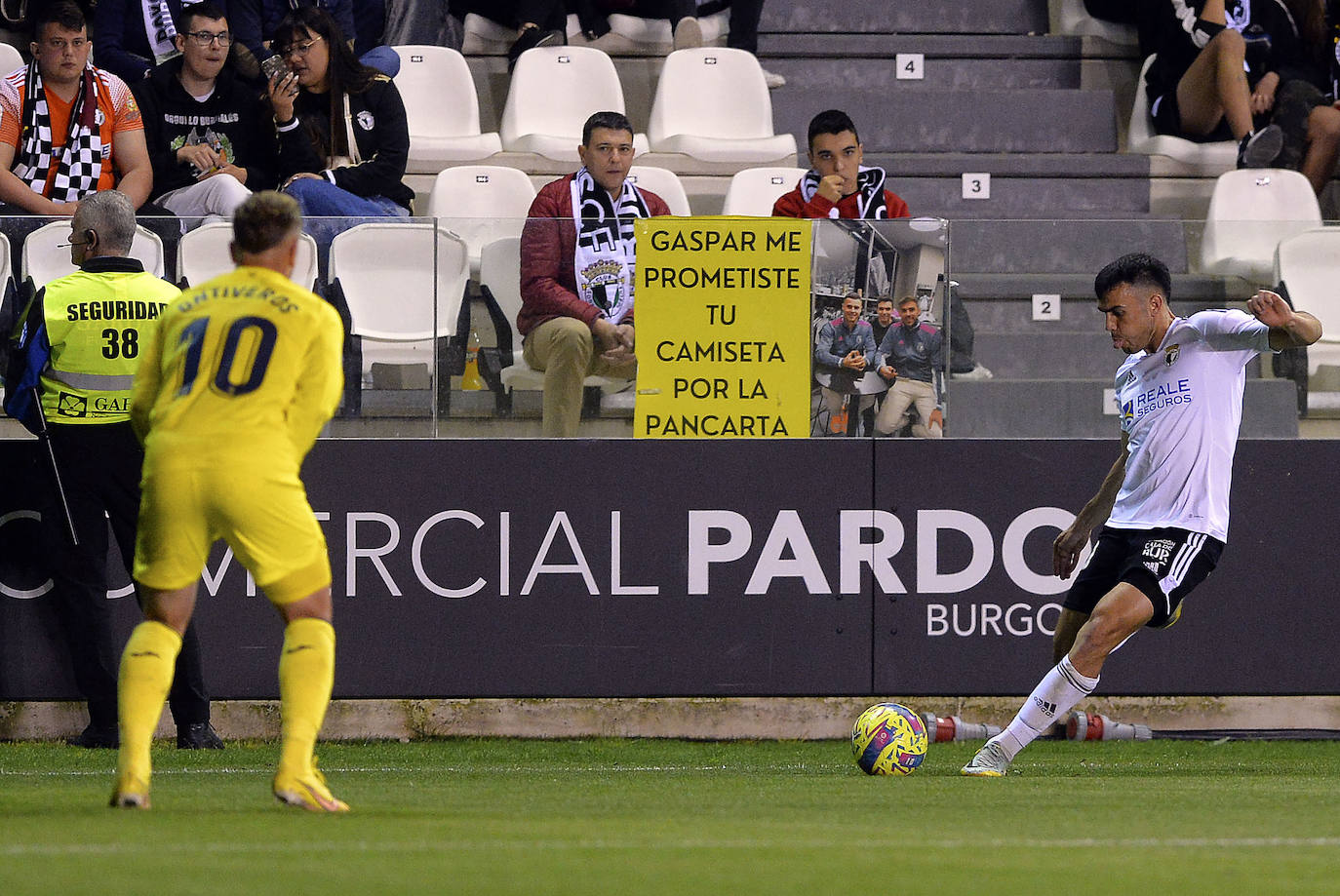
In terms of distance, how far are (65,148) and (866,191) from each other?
14.5 feet

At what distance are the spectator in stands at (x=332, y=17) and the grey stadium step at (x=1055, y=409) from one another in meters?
4.48

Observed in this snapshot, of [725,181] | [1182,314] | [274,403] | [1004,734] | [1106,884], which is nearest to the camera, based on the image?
[1106,884]

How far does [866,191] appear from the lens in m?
10.2

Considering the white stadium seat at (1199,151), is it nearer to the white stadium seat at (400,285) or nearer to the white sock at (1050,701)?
the white stadium seat at (400,285)

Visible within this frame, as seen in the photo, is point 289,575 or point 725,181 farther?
point 725,181

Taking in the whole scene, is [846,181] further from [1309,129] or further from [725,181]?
[1309,129]

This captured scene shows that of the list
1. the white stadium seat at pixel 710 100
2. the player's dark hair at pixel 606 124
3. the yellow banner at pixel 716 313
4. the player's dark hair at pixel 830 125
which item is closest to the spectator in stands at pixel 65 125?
the player's dark hair at pixel 606 124

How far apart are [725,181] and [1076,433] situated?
4.12m

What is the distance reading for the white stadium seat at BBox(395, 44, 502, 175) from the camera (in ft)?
41.4

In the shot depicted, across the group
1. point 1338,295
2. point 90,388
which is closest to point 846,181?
point 1338,295

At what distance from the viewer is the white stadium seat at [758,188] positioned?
11.4m

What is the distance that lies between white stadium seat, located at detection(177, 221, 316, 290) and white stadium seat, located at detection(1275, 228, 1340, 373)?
4.81 m

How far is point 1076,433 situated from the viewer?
9391 millimetres

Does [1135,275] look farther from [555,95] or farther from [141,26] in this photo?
[141,26]
